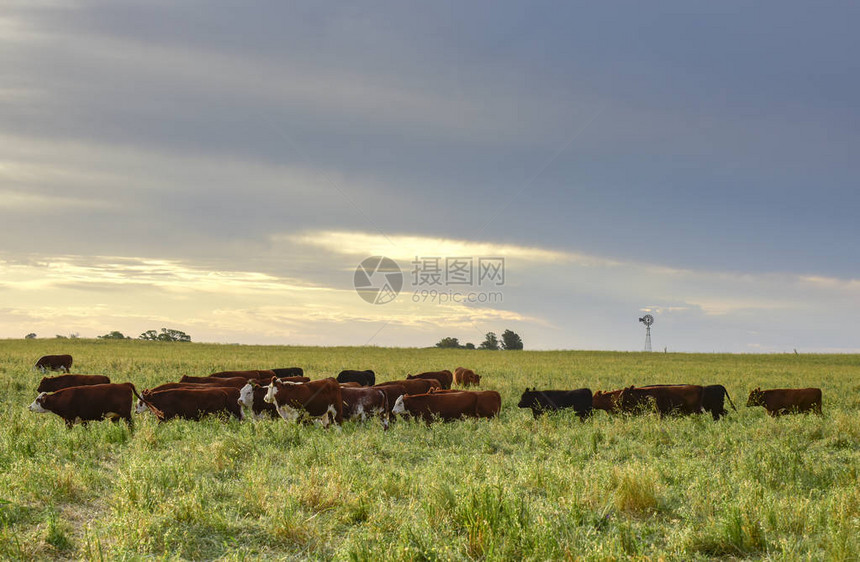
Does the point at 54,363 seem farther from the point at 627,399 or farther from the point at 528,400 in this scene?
the point at 627,399

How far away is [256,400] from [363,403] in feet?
8.90

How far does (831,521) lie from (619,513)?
2.07 m

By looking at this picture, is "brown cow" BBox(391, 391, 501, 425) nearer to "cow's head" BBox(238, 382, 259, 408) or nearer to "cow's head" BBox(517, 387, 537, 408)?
"cow's head" BBox(517, 387, 537, 408)

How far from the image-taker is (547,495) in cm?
700

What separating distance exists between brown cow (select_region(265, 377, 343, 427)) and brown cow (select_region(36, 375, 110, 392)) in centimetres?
671

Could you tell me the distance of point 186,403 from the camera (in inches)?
549

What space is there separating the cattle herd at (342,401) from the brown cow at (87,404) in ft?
0.07

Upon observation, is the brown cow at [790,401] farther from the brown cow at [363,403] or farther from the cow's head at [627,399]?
the brown cow at [363,403]

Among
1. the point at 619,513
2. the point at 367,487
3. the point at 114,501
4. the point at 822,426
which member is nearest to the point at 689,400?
the point at 822,426

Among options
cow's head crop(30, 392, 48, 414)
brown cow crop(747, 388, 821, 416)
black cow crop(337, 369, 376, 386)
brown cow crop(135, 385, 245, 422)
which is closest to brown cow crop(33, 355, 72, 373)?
black cow crop(337, 369, 376, 386)

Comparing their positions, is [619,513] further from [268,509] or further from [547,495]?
[268,509]

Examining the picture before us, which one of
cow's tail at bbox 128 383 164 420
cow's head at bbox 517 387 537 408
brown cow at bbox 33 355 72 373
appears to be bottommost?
brown cow at bbox 33 355 72 373

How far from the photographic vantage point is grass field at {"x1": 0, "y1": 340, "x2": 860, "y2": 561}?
18.0ft

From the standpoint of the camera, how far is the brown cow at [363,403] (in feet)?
46.9
